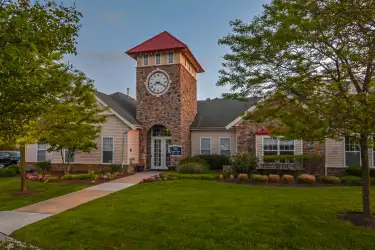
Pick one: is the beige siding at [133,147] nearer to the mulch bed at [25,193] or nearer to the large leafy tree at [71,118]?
the large leafy tree at [71,118]

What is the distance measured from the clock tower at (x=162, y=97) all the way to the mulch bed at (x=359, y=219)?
1277 cm

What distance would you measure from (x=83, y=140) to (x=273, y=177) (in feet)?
33.8

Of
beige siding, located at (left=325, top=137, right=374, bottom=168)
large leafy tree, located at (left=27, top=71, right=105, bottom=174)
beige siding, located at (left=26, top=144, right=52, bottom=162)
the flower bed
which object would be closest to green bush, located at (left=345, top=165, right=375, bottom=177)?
beige siding, located at (left=325, top=137, right=374, bottom=168)

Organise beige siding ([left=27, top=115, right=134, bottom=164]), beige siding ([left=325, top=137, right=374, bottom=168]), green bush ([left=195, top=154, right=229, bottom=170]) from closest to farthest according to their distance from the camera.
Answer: beige siding ([left=325, top=137, right=374, bottom=168]) < beige siding ([left=27, top=115, right=134, bottom=164]) < green bush ([left=195, top=154, right=229, bottom=170])

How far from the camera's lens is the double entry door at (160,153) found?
Answer: 2059cm

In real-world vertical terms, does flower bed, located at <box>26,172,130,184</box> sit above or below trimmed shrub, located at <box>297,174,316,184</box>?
below

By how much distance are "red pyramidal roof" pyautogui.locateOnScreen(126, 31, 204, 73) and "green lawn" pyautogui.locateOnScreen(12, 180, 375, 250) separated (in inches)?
490

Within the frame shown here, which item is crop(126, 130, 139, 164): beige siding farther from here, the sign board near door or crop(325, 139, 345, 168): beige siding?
crop(325, 139, 345, 168): beige siding

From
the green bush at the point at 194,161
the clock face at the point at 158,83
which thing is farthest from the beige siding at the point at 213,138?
the clock face at the point at 158,83

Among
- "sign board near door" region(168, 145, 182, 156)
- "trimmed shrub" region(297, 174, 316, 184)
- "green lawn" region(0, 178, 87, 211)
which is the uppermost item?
"sign board near door" region(168, 145, 182, 156)

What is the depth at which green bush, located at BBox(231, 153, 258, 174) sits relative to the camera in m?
16.0

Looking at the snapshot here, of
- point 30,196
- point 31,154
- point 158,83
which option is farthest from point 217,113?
point 30,196

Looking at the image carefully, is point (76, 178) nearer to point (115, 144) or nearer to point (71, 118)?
point (115, 144)

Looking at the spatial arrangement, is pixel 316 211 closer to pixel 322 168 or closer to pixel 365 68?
pixel 365 68
